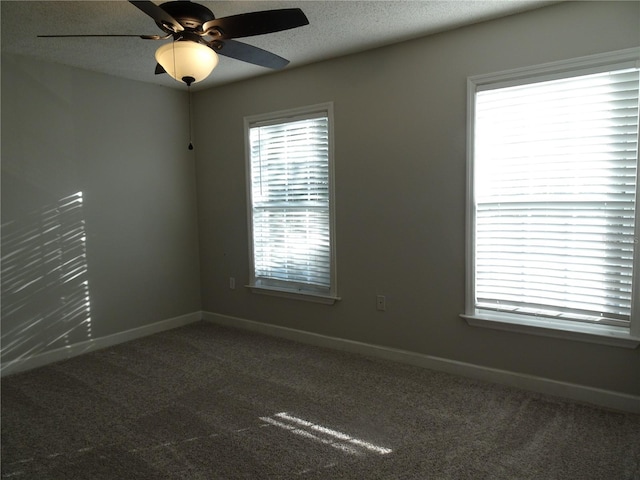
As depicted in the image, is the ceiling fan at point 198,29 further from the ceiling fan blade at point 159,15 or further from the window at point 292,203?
the window at point 292,203

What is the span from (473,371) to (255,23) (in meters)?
2.67

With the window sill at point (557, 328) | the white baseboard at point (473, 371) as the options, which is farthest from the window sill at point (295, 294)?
the window sill at point (557, 328)

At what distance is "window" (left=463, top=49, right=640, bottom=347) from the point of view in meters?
2.54

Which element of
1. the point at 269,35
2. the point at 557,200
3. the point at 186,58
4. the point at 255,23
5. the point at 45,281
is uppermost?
the point at 269,35

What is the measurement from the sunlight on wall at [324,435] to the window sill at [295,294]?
1.30 m

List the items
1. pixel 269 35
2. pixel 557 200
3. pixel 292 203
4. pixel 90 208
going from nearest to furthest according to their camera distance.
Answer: pixel 557 200, pixel 269 35, pixel 90 208, pixel 292 203

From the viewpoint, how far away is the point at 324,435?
2.43 meters

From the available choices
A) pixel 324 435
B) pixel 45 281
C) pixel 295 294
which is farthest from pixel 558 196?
pixel 45 281

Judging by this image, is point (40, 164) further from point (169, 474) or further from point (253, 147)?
point (169, 474)

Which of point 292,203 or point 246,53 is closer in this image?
point 246,53

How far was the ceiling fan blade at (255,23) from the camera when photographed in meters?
1.95

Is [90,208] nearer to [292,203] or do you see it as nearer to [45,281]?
[45,281]

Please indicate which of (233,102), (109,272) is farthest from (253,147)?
(109,272)

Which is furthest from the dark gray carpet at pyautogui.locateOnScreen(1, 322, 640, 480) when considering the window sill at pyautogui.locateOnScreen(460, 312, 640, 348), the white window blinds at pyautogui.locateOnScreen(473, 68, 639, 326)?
the white window blinds at pyautogui.locateOnScreen(473, 68, 639, 326)
